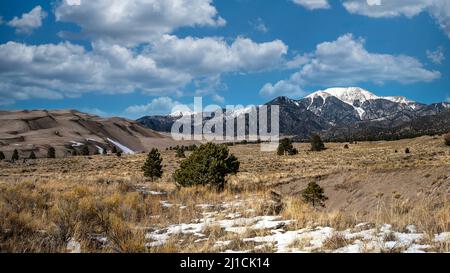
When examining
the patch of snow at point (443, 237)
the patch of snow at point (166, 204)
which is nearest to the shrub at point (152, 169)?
the patch of snow at point (166, 204)

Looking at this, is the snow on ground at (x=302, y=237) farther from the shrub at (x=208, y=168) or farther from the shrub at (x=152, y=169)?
the shrub at (x=152, y=169)

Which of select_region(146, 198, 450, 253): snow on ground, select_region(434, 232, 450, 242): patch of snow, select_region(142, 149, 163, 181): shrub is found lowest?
select_region(142, 149, 163, 181): shrub

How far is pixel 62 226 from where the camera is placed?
25.0 feet

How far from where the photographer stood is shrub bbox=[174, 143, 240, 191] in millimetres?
22125

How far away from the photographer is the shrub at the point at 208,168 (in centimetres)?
2212

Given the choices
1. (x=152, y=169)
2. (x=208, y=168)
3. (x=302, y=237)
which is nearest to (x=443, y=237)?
(x=302, y=237)

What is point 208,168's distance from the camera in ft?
73.8

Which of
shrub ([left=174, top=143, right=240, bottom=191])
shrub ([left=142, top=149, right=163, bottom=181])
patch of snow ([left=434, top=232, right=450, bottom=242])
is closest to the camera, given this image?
patch of snow ([left=434, top=232, right=450, bottom=242])

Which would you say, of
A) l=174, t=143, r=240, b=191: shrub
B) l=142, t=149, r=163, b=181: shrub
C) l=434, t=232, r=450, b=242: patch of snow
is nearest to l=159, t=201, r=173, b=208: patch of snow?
l=434, t=232, r=450, b=242: patch of snow

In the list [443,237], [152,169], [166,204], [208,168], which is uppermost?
[208,168]

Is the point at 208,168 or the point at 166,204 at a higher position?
the point at 208,168

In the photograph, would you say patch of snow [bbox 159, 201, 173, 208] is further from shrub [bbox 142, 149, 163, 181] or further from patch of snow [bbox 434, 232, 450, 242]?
shrub [bbox 142, 149, 163, 181]

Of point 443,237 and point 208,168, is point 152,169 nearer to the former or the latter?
point 208,168
